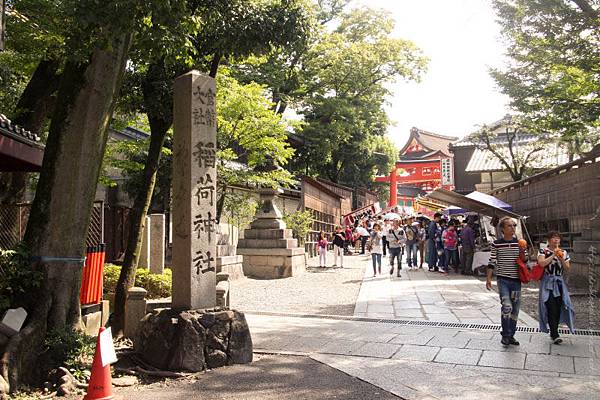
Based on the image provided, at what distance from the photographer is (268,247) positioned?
17.7 meters

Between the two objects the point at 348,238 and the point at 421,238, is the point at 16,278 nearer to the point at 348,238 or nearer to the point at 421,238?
the point at 421,238

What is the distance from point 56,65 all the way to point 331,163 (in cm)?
2616

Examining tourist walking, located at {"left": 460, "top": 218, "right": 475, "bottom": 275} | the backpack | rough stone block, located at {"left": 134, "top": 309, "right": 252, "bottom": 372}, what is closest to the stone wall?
tourist walking, located at {"left": 460, "top": 218, "right": 475, "bottom": 275}

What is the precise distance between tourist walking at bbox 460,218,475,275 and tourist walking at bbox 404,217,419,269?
6.44 feet

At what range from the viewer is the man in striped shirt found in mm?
6734

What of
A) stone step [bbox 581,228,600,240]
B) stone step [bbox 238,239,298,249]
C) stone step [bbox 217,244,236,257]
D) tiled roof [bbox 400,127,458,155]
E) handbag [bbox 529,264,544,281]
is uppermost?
tiled roof [bbox 400,127,458,155]

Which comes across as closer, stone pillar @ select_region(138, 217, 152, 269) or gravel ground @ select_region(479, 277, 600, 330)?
gravel ground @ select_region(479, 277, 600, 330)

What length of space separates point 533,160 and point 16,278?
2671 cm

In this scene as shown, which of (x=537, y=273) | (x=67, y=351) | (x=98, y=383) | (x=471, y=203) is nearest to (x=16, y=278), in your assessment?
(x=67, y=351)

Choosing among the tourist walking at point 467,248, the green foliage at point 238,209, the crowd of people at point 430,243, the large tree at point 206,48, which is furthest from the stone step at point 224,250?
the tourist walking at point 467,248

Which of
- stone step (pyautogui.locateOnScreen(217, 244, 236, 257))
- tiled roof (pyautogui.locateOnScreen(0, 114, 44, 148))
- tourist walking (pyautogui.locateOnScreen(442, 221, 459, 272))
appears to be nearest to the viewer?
tiled roof (pyautogui.locateOnScreen(0, 114, 44, 148))

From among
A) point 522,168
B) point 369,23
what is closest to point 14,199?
point 369,23

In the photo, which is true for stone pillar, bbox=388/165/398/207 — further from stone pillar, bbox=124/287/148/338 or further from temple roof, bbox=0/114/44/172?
stone pillar, bbox=124/287/148/338

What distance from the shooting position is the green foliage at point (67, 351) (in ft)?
18.3
